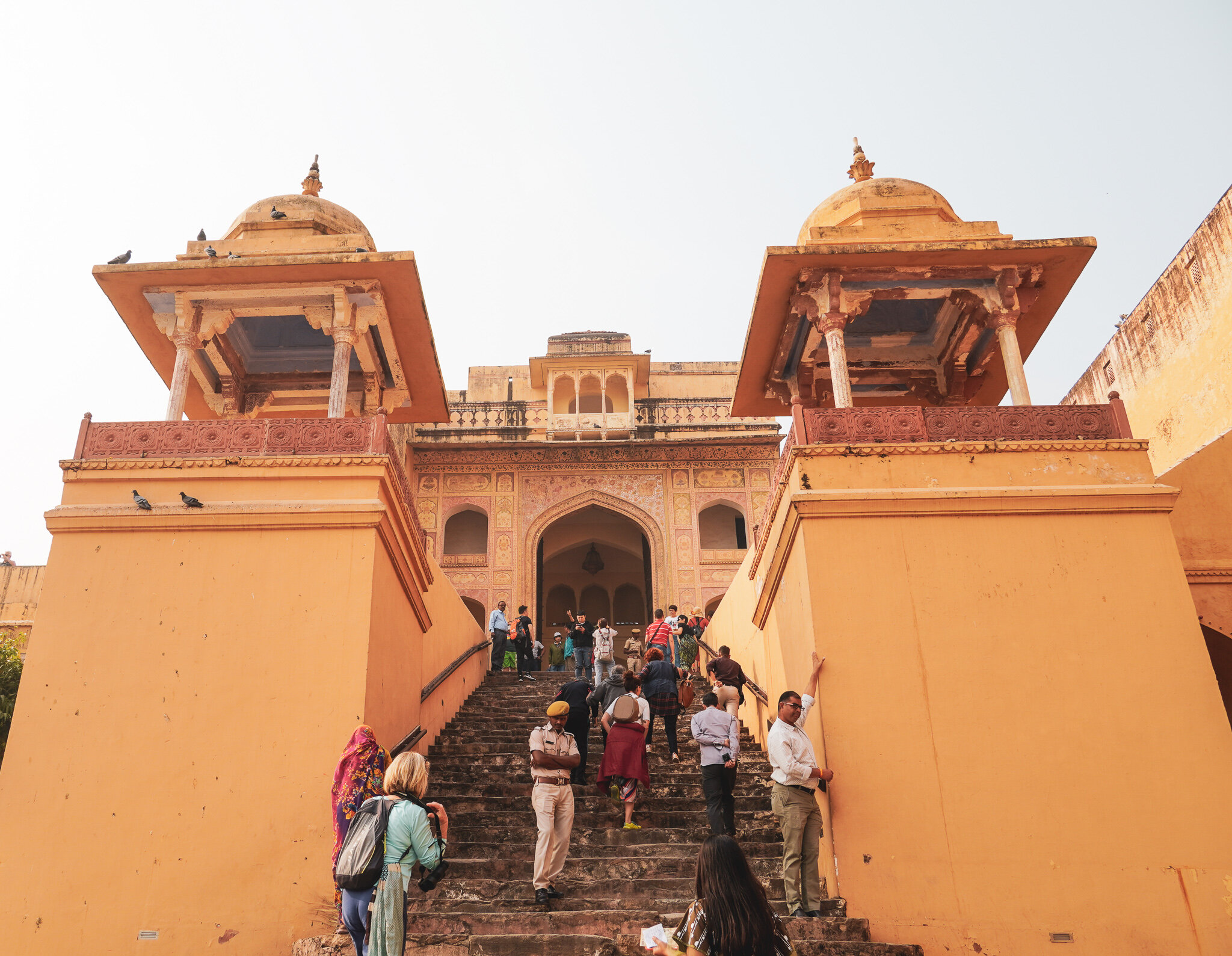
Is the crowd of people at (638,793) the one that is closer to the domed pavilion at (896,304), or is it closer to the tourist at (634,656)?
the tourist at (634,656)

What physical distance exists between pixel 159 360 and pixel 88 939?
6299 mm

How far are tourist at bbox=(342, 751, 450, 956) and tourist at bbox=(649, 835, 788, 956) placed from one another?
5.51 feet

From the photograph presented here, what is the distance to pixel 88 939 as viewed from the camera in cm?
667

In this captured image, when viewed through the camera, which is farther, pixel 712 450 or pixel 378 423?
pixel 712 450

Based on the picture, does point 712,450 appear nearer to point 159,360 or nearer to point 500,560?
point 500,560

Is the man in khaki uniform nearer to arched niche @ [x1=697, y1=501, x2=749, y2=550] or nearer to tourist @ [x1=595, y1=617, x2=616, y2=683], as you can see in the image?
tourist @ [x1=595, y1=617, x2=616, y2=683]

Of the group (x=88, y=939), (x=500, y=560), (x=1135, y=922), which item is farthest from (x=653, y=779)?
(x=500, y=560)

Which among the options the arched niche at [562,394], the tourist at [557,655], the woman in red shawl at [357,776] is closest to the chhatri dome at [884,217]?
the woman in red shawl at [357,776]

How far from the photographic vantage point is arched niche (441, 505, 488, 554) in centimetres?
2008

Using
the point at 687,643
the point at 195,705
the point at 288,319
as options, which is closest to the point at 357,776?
the point at 195,705

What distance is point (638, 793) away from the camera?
27.0ft

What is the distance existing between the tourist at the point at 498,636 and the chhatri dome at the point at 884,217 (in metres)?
6.87

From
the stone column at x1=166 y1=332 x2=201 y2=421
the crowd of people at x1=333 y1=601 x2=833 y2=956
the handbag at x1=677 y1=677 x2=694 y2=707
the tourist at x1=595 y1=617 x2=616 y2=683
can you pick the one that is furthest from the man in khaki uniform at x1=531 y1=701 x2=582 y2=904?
the stone column at x1=166 y1=332 x2=201 y2=421

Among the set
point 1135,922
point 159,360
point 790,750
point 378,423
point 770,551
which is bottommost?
point 1135,922
